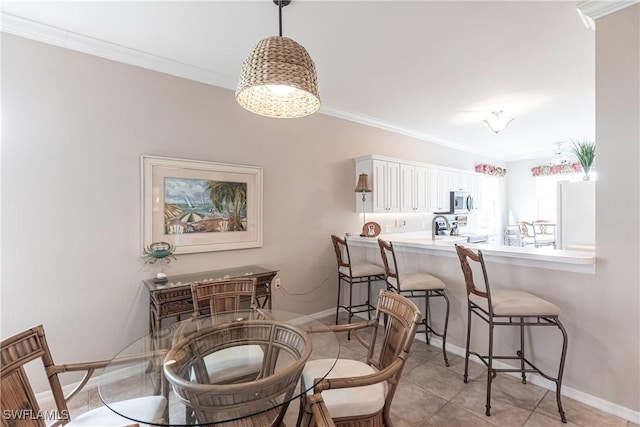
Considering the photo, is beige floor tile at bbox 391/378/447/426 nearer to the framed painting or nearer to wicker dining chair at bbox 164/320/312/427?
wicker dining chair at bbox 164/320/312/427

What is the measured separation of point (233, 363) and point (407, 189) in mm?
3765

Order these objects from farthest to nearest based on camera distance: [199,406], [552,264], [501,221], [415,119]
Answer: [501,221], [415,119], [552,264], [199,406]

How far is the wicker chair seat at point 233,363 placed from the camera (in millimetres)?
1468

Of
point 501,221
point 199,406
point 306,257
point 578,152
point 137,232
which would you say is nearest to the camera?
point 199,406

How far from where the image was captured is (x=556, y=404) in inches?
80.0

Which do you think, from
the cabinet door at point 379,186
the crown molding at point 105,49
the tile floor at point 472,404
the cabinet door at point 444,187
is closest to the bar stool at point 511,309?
the tile floor at point 472,404

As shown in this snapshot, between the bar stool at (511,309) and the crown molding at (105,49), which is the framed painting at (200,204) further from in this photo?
the bar stool at (511,309)

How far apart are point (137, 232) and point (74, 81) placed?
4.21 feet

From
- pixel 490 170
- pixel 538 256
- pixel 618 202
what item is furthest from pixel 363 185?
pixel 490 170

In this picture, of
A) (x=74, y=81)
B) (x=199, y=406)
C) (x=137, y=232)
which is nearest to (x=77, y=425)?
(x=199, y=406)

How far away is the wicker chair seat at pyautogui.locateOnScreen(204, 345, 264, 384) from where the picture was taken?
147 cm

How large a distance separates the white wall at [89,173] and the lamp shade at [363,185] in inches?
51.5

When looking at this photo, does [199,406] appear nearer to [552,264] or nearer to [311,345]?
[311,345]

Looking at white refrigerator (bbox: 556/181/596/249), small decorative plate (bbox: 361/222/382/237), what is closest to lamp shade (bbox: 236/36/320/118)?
white refrigerator (bbox: 556/181/596/249)
